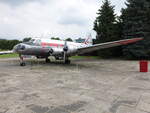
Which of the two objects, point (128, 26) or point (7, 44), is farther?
point (7, 44)

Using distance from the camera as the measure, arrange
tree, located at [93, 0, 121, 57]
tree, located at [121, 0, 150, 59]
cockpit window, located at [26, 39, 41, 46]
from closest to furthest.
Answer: cockpit window, located at [26, 39, 41, 46], tree, located at [121, 0, 150, 59], tree, located at [93, 0, 121, 57]

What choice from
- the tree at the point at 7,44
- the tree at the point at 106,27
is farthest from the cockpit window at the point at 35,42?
the tree at the point at 7,44

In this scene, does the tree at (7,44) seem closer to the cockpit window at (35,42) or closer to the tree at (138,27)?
the cockpit window at (35,42)

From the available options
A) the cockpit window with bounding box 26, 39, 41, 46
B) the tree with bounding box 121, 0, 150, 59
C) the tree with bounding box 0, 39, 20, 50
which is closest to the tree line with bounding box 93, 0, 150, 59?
the tree with bounding box 121, 0, 150, 59

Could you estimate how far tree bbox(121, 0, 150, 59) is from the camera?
64.7ft

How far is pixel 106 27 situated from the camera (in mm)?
22672

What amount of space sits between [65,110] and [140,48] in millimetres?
19319

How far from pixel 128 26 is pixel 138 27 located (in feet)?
5.38

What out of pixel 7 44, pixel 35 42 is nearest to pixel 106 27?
pixel 35 42

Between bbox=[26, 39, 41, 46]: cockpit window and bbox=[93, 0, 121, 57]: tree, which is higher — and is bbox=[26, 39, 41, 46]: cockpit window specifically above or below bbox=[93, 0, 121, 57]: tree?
below

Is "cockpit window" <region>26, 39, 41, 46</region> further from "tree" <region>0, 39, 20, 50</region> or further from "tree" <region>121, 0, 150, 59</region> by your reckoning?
"tree" <region>0, 39, 20, 50</region>

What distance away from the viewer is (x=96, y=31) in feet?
79.5

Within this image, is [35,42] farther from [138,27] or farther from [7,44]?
[7,44]

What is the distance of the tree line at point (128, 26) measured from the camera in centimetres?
1981
